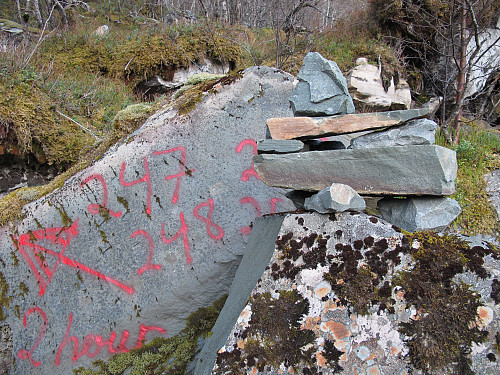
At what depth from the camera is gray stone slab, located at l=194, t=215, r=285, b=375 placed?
2121 mm

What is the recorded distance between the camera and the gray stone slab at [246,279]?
83.5 inches

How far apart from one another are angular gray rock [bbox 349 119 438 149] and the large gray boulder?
109 cm

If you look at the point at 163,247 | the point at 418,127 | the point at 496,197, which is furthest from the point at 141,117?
the point at 496,197

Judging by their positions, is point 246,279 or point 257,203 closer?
point 246,279

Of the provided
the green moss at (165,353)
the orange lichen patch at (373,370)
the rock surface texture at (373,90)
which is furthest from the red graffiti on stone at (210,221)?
the rock surface texture at (373,90)

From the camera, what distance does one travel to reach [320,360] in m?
1.68

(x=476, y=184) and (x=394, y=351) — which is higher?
(x=394, y=351)

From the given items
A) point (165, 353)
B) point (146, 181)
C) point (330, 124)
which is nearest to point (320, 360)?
point (330, 124)

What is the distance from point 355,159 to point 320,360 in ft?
3.63

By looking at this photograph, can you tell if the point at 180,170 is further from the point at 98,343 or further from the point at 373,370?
the point at 373,370

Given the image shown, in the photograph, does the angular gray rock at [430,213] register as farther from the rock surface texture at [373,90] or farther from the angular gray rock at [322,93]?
the rock surface texture at [373,90]

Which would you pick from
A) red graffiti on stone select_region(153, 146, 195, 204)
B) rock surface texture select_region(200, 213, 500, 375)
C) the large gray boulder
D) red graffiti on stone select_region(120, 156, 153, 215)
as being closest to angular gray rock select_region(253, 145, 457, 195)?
rock surface texture select_region(200, 213, 500, 375)

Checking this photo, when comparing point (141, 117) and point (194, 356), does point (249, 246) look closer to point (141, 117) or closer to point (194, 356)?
point (194, 356)

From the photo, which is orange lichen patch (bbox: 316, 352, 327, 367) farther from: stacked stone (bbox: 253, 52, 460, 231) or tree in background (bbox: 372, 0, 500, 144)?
tree in background (bbox: 372, 0, 500, 144)
